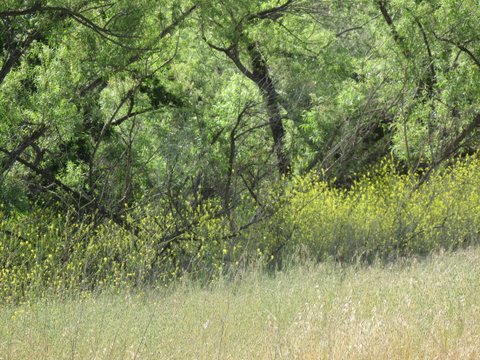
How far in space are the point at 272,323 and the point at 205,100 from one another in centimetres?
779

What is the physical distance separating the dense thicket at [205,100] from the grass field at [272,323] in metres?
3.33

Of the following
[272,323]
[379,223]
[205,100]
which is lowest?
[272,323]

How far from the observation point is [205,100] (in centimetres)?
1429

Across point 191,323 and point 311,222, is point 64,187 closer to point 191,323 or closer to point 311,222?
point 311,222

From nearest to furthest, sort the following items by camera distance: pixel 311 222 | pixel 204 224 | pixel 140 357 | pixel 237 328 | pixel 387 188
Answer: pixel 140 357 → pixel 237 328 → pixel 204 224 → pixel 311 222 → pixel 387 188

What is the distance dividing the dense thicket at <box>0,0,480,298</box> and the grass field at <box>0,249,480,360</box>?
3.33 metres

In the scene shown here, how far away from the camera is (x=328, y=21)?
55.0 feet

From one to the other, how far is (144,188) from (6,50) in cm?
335

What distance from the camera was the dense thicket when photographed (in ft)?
36.7

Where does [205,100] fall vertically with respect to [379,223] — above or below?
above

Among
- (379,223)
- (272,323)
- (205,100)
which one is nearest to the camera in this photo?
(272,323)

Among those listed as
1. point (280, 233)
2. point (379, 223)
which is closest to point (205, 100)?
point (280, 233)

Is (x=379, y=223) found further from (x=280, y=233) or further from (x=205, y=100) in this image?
(x=205, y=100)

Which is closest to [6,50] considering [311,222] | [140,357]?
[311,222]
